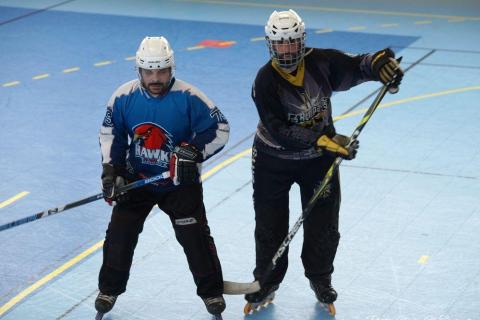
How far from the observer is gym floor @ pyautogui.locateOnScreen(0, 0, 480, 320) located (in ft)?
21.5

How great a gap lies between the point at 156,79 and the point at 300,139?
955 millimetres

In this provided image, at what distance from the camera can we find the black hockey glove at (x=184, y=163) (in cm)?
578

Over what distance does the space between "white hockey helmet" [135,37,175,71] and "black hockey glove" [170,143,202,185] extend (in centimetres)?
52

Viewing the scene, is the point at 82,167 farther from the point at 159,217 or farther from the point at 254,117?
the point at 254,117

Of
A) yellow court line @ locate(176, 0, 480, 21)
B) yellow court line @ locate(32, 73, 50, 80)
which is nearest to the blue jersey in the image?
yellow court line @ locate(32, 73, 50, 80)

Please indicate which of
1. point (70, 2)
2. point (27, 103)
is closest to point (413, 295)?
point (27, 103)

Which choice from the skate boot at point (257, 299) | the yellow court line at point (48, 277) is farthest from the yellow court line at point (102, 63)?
the skate boot at point (257, 299)

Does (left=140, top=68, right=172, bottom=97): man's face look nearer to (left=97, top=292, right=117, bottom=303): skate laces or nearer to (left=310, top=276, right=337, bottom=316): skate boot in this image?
(left=97, top=292, right=117, bottom=303): skate laces

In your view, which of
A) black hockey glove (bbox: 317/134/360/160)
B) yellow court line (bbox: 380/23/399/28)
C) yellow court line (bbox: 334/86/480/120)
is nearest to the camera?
black hockey glove (bbox: 317/134/360/160)

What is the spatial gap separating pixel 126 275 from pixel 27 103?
17.0 ft

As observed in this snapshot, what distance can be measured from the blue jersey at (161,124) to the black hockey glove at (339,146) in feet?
2.19

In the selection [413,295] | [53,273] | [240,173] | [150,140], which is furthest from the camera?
[240,173]

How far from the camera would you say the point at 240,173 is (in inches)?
345

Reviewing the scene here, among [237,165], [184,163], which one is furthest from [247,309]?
[237,165]
